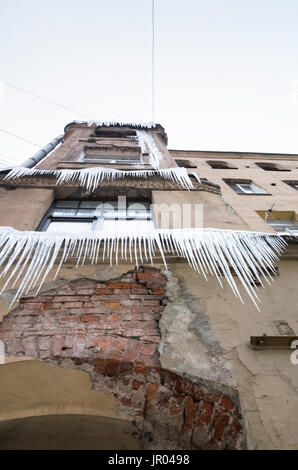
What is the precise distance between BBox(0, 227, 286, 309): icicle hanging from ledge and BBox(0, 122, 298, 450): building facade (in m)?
0.02

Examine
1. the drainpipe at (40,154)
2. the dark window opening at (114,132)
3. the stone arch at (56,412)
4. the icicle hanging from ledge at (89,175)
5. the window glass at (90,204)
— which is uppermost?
the dark window opening at (114,132)

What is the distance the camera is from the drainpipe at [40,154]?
5.72m

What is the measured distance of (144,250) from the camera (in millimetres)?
2963

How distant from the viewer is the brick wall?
1792mm

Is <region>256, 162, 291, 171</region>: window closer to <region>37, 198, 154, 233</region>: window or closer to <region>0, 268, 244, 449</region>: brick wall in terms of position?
<region>37, 198, 154, 233</region>: window

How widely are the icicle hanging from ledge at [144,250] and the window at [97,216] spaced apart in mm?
858

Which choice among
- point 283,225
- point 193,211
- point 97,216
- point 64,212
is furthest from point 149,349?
point 283,225

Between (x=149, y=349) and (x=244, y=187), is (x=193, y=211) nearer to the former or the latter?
(x=149, y=349)

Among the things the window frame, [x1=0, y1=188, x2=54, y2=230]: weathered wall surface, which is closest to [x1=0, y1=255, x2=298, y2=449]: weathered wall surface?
[x1=0, y1=188, x2=54, y2=230]: weathered wall surface

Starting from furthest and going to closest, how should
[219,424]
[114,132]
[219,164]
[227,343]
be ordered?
1. [219,164]
2. [114,132]
3. [227,343]
4. [219,424]

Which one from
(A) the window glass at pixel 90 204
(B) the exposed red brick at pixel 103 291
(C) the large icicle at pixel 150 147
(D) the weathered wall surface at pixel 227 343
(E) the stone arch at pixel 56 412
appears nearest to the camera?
(D) the weathered wall surface at pixel 227 343

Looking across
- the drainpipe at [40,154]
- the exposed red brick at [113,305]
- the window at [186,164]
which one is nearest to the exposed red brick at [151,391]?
the exposed red brick at [113,305]

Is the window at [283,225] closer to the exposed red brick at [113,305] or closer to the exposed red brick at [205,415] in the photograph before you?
the exposed red brick at [113,305]

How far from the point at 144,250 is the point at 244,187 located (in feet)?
21.9
